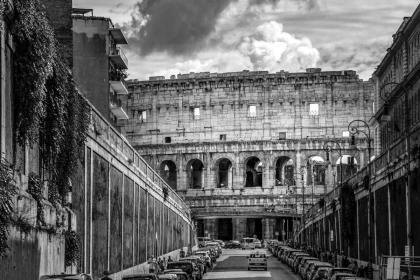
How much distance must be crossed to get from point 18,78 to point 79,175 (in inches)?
496

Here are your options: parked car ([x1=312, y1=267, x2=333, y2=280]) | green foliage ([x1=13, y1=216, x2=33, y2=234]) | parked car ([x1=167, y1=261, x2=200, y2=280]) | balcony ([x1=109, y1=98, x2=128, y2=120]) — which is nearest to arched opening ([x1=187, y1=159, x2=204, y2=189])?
balcony ([x1=109, y1=98, x2=128, y2=120])

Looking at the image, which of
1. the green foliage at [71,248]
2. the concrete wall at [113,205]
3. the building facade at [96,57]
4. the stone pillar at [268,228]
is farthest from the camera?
the stone pillar at [268,228]

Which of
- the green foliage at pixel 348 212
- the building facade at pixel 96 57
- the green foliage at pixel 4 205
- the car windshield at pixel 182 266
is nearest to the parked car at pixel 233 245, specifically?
the building facade at pixel 96 57

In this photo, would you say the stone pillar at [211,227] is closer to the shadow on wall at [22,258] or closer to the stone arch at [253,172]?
the stone arch at [253,172]

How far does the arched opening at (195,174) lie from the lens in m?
164

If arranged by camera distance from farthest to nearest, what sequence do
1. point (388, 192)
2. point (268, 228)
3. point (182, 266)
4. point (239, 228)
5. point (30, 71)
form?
point (239, 228) < point (268, 228) < point (388, 192) < point (182, 266) < point (30, 71)

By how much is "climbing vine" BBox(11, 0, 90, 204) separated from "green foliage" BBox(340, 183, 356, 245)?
36.0 metres

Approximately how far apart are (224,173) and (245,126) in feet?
47.7

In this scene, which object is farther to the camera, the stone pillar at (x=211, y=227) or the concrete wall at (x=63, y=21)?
the stone pillar at (x=211, y=227)

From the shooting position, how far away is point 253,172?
174 metres

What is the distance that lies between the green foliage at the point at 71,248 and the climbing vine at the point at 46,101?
1.48 meters

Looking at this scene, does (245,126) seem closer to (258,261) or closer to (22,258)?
(258,261)

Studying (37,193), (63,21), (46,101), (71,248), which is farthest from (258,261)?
(37,193)

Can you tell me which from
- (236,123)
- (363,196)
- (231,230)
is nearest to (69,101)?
(363,196)
